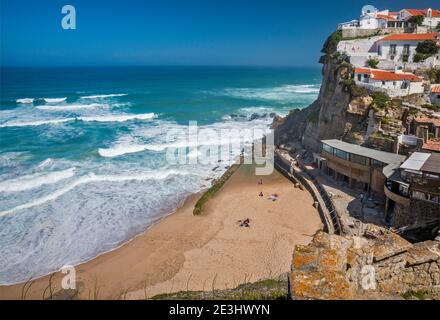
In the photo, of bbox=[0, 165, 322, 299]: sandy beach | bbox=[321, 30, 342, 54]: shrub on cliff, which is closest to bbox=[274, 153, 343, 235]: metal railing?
bbox=[0, 165, 322, 299]: sandy beach

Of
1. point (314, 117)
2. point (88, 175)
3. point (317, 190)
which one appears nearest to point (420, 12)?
point (314, 117)

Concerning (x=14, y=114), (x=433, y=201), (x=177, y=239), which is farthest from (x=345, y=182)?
(x=14, y=114)

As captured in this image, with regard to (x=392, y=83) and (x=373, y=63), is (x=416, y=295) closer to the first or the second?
(x=392, y=83)

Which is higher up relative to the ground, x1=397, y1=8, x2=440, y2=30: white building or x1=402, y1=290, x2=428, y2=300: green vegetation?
x1=397, y1=8, x2=440, y2=30: white building

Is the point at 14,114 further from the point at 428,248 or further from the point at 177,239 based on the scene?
the point at 428,248

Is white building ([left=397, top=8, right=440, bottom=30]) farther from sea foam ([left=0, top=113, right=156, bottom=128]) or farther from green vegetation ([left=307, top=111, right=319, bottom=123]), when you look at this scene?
sea foam ([left=0, top=113, right=156, bottom=128])
